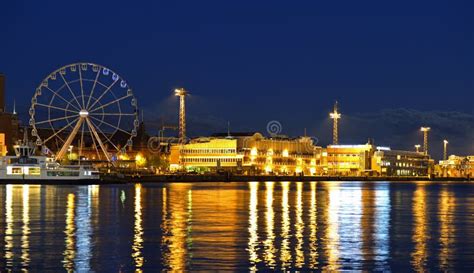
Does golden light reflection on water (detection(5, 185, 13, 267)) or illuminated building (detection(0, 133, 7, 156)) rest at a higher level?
illuminated building (detection(0, 133, 7, 156))

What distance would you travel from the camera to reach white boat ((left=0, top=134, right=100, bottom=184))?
11288 cm

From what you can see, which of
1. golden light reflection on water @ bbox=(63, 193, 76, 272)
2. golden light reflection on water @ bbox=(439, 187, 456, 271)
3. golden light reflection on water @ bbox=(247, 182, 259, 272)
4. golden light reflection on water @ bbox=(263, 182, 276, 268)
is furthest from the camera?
golden light reflection on water @ bbox=(439, 187, 456, 271)

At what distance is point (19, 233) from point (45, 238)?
2.42m

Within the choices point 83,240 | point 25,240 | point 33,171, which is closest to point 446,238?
point 83,240

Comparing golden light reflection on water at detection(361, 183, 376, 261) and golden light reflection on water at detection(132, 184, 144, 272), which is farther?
golden light reflection on water at detection(361, 183, 376, 261)

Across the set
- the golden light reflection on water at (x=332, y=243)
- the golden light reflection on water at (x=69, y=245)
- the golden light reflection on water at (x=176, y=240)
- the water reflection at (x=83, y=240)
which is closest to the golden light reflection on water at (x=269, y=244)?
the golden light reflection on water at (x=332, y=243)

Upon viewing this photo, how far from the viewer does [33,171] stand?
114 m

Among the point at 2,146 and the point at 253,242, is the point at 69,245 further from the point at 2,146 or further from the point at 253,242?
the point at 2,146

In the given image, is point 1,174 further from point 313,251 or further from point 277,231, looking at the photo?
point 313,251

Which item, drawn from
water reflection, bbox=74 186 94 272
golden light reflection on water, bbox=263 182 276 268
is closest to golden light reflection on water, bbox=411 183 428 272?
golden light reflection on water, bbox=263 182 276 268

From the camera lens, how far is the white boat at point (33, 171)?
113 meters

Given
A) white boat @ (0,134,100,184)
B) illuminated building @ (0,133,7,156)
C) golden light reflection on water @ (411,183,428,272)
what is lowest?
golden light reflection on water @ (411,183,428,272)

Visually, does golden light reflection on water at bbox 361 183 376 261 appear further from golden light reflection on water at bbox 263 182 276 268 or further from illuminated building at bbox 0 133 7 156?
illuminated building at bbox 0 133 7 156

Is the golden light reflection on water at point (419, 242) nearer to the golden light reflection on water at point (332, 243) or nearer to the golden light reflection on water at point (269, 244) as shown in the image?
the golden light reflection on water at point (332, 243)
